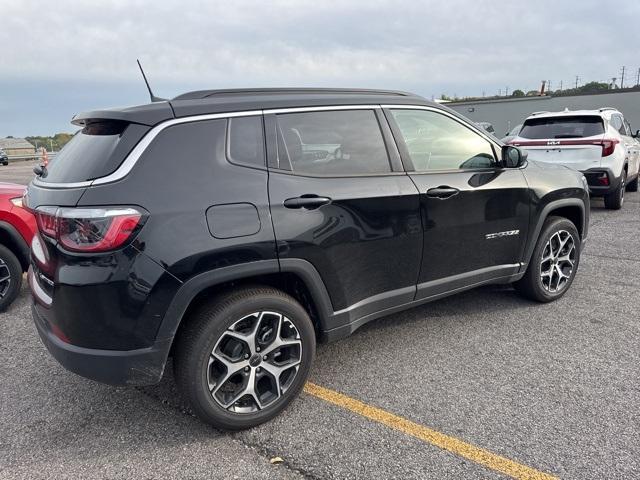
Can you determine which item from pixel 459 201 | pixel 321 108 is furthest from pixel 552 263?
pixel 321 108

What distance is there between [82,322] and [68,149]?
112cm

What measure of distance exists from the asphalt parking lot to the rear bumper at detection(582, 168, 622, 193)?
15.6 ft

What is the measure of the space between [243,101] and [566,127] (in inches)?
283

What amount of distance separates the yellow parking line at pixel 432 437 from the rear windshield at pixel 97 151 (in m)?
1.79

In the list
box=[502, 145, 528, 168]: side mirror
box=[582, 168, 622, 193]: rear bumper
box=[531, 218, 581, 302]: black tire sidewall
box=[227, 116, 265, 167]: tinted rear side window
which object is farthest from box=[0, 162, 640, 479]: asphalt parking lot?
box=[582, 168, 622, 193]: rear bumper

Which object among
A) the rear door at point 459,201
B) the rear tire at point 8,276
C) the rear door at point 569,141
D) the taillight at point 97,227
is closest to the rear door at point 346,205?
the rear door at point 459,201

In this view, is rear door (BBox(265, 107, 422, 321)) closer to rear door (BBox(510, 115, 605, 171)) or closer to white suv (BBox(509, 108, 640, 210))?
rear door (BBox(510, 115, 605, 171))

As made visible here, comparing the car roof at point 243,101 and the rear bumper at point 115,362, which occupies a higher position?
the car roof at point 243,101

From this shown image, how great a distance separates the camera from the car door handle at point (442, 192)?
10.4ft

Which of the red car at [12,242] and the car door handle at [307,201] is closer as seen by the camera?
the car door handle at [307,201]

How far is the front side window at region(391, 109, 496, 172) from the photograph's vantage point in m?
3.23

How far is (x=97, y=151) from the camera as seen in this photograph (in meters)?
2.42

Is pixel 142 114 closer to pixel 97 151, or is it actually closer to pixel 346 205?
pixel 97 151

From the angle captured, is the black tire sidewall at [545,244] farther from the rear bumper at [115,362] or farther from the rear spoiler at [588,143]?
the rear spoiler at [588,143]
